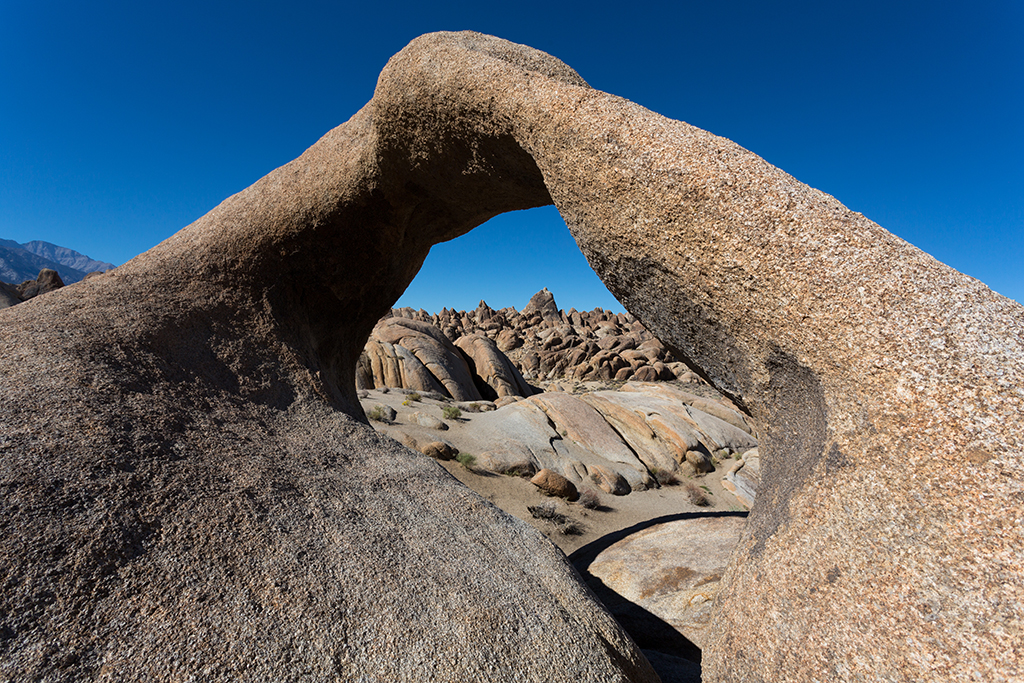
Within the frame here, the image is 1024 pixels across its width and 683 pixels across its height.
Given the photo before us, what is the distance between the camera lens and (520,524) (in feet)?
11.2

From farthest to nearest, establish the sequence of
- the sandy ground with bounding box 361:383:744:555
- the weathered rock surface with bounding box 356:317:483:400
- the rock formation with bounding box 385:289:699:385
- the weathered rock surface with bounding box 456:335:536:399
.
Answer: the rock formation with bounding box 385:289:699:385, the weathered rock surface with bounding box 456:335:536:399, the weathered rock surface with bounding box 356:317:483:400, the sandy ground with bounding box 361:383:744:555

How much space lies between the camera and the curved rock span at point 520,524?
1735mm

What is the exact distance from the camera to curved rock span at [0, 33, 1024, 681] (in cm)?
174

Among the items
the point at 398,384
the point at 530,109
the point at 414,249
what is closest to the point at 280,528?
the point at 530,109

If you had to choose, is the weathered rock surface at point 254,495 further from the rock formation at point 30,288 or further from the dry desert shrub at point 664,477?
the rock formation at point 30,288

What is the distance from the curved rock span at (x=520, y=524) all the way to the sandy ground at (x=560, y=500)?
3.46 meters

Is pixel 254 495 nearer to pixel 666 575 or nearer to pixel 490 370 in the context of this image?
pixel 666 575

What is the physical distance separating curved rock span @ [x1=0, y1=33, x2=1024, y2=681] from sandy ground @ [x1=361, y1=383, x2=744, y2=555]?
346 centimetres

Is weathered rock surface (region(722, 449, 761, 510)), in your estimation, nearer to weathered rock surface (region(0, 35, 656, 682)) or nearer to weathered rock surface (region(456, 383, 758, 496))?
weathered rock surface (region(456, 383, 758, 496))

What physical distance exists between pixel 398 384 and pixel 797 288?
15581 millimetres

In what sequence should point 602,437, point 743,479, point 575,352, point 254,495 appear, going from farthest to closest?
point 575,352 < point 602,437 < point 743,479 < point 254,495

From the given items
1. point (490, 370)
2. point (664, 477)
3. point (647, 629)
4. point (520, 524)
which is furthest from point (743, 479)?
point (490, 370)

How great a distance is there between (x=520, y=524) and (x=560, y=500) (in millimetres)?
5006

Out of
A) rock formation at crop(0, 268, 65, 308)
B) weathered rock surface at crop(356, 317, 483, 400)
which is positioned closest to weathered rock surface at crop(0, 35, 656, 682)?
weathered rock surface at crop(356, 317, 483, 400)
